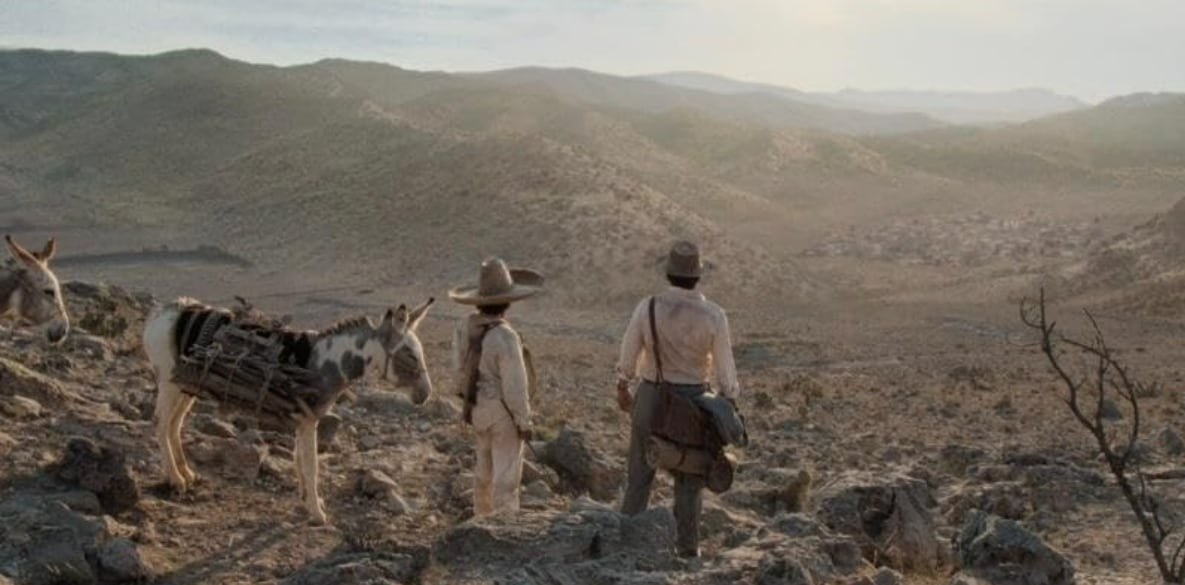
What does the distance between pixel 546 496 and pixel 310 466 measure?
200 centimetres

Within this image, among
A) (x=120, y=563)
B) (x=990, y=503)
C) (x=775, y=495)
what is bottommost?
(x=990, y=503)

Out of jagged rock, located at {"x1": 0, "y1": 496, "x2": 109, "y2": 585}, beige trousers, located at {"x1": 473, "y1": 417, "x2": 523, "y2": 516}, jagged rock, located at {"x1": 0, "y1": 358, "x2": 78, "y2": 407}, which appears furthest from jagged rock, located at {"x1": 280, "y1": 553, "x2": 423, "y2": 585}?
jagged rock, located at {"x1": 0, "y1": 358, "x2": 78, "y2": 407}

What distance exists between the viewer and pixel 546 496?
926cm

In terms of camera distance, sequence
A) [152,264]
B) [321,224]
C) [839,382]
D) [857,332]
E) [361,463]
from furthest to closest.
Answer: [321,224] → [152,264] → [857,332] → [839,382] → [361,463]

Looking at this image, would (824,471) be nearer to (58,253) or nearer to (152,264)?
(152,264)

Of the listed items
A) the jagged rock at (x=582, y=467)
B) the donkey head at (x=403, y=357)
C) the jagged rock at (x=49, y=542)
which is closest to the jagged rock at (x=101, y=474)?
the jagged rock at (x=49, y=542)

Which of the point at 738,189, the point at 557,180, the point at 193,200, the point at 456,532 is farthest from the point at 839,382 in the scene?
the point at 738,189

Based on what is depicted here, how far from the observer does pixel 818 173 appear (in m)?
67.1

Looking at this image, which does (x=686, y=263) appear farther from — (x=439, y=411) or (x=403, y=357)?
(x=439, y=411)

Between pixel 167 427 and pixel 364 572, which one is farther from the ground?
pixel 167 427

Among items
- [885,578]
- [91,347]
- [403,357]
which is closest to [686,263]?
[885,578]

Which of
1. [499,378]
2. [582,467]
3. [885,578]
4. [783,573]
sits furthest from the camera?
[582,467]

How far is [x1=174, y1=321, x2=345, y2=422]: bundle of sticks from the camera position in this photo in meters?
8.01

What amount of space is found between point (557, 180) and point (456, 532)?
3676cm
